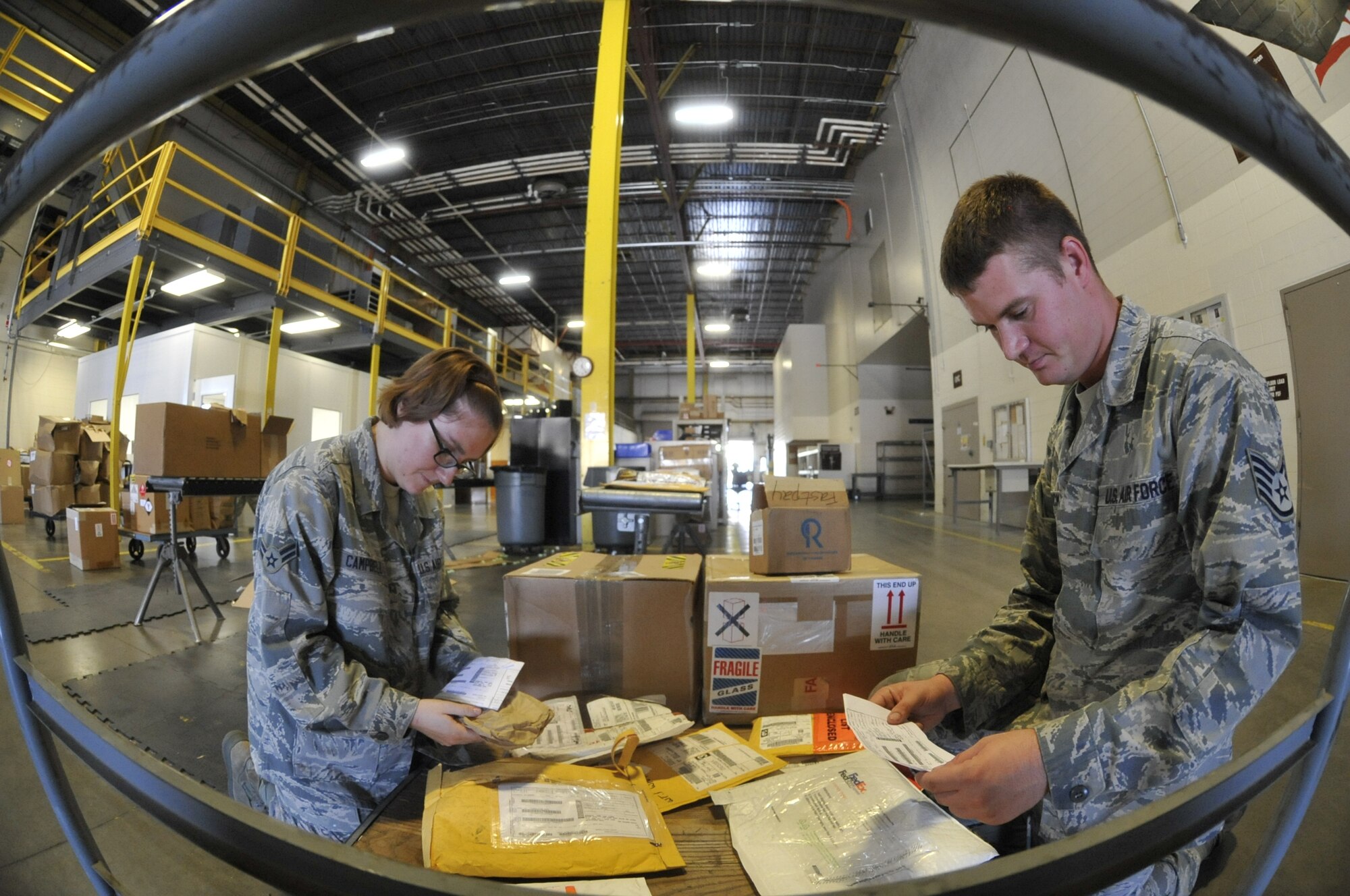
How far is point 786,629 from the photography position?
168 cm

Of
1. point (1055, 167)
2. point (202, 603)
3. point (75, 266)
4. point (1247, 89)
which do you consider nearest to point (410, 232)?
point (75, 266)

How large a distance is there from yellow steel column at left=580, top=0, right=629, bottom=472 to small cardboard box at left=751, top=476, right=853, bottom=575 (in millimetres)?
3923

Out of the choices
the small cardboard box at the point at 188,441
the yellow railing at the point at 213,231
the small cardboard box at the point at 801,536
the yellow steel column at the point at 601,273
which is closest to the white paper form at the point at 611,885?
the small cardboard box at the point at 801,536

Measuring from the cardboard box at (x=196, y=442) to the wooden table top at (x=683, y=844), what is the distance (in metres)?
2.79

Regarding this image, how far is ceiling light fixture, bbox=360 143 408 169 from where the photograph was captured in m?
8.27

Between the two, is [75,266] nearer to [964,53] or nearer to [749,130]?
[749,130]

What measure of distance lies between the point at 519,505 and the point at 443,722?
407cm

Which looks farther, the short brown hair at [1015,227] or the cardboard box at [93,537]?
the cardboard box at [93,537]

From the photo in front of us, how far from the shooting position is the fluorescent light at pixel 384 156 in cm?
827

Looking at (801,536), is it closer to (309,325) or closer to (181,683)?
(181,683)

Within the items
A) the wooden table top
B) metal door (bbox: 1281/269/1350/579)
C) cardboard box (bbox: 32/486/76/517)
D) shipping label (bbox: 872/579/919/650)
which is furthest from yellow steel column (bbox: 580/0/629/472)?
cardboard box (bbox: 32/486/76/517)

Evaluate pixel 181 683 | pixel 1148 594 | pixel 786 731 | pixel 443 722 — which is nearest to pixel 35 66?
A: pixel 181 683

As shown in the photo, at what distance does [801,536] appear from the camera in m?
1.74

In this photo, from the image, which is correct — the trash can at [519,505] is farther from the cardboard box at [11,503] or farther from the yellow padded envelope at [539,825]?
the cardboard box at [11,503]
